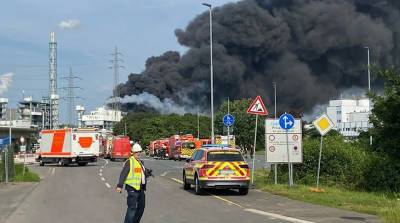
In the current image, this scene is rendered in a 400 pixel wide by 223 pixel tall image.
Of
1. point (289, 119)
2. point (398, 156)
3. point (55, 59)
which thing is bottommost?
point (398, 156)

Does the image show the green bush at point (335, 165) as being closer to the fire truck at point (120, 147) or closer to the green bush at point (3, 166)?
the green bush at point (3, 166)

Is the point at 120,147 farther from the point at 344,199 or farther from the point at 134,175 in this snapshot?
the point at 134,175

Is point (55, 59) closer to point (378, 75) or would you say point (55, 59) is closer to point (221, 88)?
point (221, 88)

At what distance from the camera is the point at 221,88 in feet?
318

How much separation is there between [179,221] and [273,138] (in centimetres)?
1106

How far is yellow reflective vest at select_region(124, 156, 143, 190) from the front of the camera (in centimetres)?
1140

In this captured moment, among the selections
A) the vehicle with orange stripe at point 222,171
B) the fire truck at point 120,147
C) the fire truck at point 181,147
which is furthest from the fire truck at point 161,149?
the vehicle with orange stripe at point 222,171

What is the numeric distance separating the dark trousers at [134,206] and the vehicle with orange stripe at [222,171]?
29.0 feet

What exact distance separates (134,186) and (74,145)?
39266 mm

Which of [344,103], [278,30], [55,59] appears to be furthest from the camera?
[344,103]

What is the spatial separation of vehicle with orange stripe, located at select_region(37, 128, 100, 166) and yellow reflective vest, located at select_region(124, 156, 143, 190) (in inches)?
1523

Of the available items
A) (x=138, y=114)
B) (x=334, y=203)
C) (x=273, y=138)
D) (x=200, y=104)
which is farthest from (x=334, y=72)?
(x=334, y=203)

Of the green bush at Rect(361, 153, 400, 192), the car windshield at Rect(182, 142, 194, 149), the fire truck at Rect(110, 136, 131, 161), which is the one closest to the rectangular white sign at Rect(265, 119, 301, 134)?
the green bush at Rect(361, 153, 400, 192)

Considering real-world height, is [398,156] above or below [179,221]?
above
